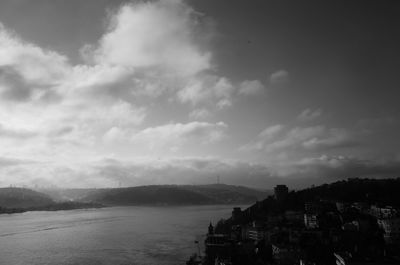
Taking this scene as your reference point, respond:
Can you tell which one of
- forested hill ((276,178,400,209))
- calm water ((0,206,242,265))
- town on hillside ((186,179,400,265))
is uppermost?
forested hill ((276,178,400,209))

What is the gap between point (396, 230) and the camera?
41.4m

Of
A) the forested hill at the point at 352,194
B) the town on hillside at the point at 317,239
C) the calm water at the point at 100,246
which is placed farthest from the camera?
the forested hill at the point at 352,194

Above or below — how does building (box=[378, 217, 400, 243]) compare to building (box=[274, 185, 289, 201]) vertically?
below

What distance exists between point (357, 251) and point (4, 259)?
39.8 meters

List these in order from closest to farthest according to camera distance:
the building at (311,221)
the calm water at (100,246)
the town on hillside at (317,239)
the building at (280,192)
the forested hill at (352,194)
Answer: the town on hillside at (317,239) → the calm water at (100,246) → the building at (311,221) → the forested hill at (352,194) → the building at (280,192)

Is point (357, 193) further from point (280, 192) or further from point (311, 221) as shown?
point (311, 221)

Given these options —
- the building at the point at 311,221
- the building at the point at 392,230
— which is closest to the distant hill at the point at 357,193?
the building at the point at 311,221

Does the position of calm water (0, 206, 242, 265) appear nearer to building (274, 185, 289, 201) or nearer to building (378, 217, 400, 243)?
building (274, 185, 289, 201)

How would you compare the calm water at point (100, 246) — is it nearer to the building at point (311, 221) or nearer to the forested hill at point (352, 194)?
the building at point (311, 221)

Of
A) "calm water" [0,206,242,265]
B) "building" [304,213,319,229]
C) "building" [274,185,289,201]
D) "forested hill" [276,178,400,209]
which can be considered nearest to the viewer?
"calm water" [0,206,242,265]

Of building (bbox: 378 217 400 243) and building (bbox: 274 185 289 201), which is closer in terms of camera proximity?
building (bbox: 378 217 400 243)

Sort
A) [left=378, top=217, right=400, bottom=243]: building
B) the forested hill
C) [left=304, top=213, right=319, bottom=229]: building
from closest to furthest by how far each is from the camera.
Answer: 1. [left=378, top=217, right=400, bottom=243]: building
2. [left=304, top=213, right=319, bottom=229]: building
3. the forested hill

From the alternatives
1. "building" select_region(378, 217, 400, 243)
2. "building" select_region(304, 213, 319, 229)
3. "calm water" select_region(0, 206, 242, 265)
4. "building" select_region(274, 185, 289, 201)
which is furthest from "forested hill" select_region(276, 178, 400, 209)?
"calm water" select_region(0, 206, 242, 265)

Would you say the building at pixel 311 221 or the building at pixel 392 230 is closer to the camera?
the building at pixel 392 230
